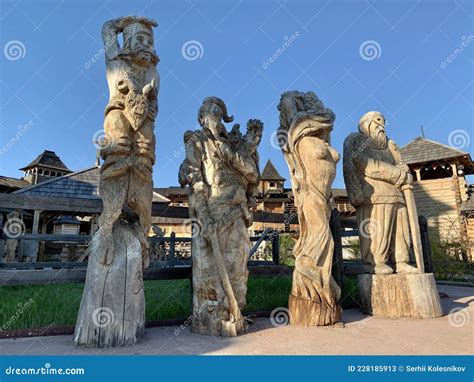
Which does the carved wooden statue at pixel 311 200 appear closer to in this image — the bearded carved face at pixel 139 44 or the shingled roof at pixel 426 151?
the bearded carved face at pixel 139 44

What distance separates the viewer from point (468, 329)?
3.71 m

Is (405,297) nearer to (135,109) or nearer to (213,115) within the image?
(213,115)

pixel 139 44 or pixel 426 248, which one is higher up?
pixel 139 44

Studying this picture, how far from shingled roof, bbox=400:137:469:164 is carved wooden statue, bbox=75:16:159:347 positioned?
70.9 feet

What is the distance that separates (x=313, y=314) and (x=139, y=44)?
3.58 m

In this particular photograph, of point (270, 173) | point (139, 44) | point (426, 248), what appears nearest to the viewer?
point (139, 44)

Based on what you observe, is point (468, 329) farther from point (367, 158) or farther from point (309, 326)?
point (367, 158)

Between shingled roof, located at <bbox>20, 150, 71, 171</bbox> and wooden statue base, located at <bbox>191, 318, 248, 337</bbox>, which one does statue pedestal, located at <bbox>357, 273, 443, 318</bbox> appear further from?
shingled roof, located at <bbox>20, 150, 71, 171</bbox>

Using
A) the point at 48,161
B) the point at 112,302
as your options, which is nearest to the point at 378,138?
the point at 112,302

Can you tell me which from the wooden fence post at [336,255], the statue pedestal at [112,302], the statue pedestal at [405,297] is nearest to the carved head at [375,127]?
the wooden fence post at [336,255]

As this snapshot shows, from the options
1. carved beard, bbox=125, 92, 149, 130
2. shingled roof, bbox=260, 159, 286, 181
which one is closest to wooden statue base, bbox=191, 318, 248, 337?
carved beard, bbox=125, 92, 149, 130

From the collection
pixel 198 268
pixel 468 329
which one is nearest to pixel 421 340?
pixel 468 329

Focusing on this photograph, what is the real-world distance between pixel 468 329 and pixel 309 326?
175 cm

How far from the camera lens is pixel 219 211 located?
3.82 meters
